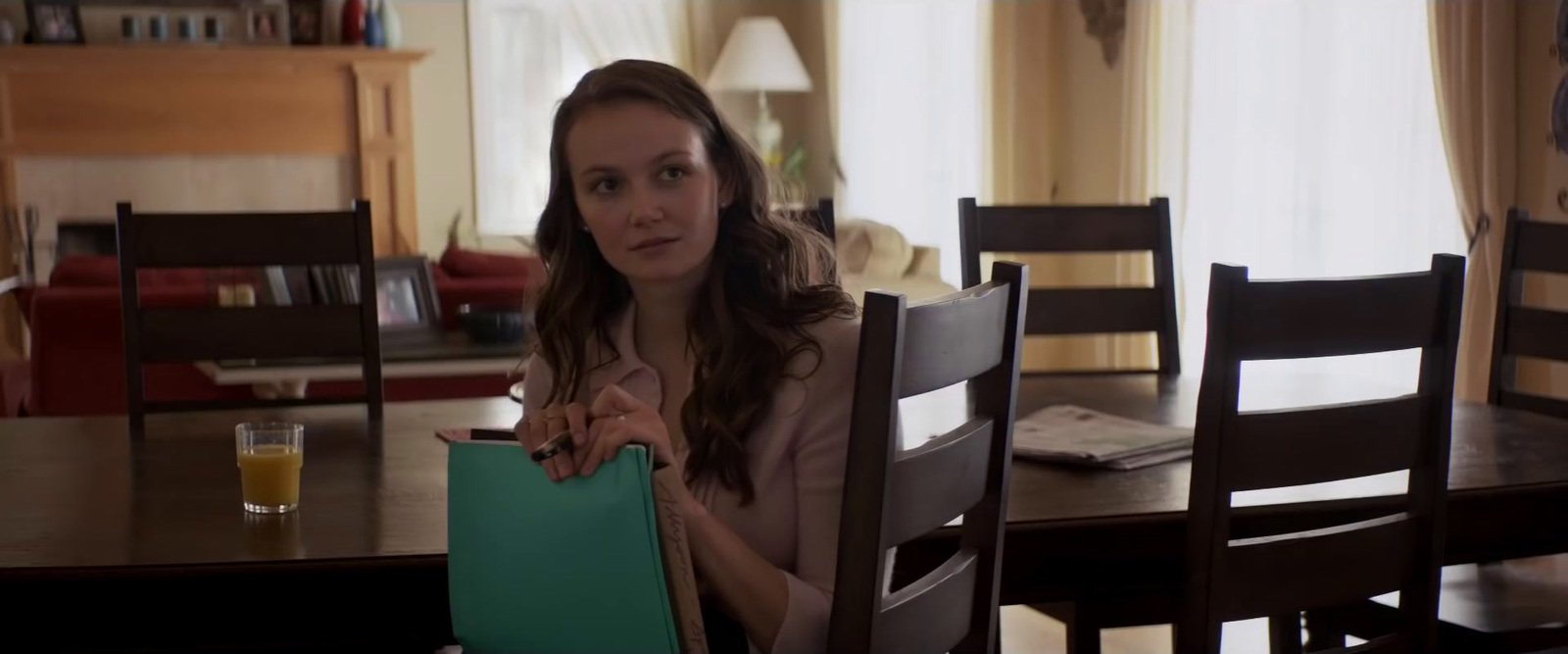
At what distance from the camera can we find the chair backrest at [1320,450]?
1414mm

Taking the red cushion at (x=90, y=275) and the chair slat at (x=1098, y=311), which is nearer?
the chair slat at (x=1098, y=311)

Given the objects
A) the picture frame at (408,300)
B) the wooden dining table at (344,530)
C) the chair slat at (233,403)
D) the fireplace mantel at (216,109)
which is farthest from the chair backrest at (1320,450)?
the fireplace mantel at (216,109)

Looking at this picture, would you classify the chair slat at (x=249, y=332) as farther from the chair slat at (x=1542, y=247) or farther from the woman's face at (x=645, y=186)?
the chair slat at (x=1542, y=247)

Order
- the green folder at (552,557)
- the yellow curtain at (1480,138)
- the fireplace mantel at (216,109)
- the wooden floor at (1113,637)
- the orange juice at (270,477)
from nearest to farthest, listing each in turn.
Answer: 1. the green folder at (552,557)
2. the orange juice at (270,477)
3. the wooden floor at (1113,637)
4. the yellow curtain at (1480,138)
5. the fireplace mantel at (216,109)

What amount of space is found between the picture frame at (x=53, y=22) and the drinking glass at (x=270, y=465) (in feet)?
19.8

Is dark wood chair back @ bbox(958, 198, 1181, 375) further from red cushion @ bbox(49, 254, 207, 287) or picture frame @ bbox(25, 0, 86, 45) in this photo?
picture frame @ bbox(25, 0, 86, 45)

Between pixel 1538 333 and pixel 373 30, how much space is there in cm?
574

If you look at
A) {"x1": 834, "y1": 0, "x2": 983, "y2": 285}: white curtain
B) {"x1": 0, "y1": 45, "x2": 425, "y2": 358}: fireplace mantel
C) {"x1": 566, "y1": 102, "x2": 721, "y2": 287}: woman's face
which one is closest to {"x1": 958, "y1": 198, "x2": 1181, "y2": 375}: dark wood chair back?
{"x1": 566, "y1": 102, "x2": 721, "y2": 287}: woman's face

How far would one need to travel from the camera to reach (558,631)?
43.5 inches

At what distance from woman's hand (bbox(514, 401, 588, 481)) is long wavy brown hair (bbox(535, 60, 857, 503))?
211mm

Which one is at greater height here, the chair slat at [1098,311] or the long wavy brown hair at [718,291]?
the long wavy brown hair at [718,291]

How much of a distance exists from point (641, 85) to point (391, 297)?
7.59 feet

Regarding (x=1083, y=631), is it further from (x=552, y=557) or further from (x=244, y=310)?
(x=244, y=310)

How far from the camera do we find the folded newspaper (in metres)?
1.79
